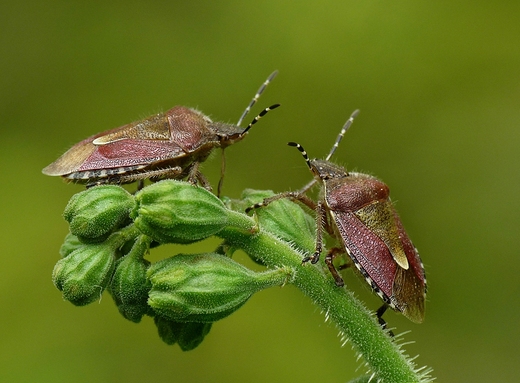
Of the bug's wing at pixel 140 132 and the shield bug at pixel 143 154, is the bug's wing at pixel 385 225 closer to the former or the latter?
the shield bug at pixel 143 154

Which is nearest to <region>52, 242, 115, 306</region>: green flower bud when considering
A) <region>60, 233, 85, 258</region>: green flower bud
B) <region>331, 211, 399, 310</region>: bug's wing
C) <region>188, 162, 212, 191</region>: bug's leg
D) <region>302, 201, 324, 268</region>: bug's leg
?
<region>60, 233, 85, 258</region>: green flower bud

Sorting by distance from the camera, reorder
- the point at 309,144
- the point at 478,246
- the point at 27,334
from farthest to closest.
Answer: the point at 309,144 → the point at 478,246 → the point at 27,334

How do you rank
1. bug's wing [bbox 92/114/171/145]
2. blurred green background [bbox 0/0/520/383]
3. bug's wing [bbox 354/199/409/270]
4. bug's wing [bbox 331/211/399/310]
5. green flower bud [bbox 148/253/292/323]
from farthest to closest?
blurred green background [bbox 0/0/520/383]
bug's wing [bbox 92/114/171/145]
bug's wing [bbox 354/199/409/270]
bug's wing [bbox 331/211/399/310]
green flower bud [bbox 148/253/292/323]

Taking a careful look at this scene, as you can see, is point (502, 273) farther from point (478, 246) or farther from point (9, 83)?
point (9, 83)

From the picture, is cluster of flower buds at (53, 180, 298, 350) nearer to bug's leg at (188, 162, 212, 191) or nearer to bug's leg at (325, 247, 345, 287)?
bug's leg at (325, 247, 345, 287)

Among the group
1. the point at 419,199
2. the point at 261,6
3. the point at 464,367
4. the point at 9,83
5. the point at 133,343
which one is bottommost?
the point at 464,367

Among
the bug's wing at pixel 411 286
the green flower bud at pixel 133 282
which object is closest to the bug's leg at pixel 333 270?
the bug's wing at pixel 411 286

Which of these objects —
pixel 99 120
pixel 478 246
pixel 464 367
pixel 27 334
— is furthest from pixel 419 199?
pixel 27 334
